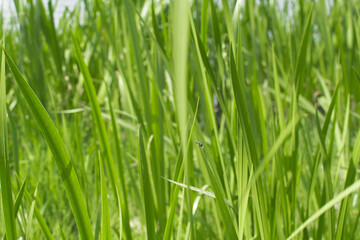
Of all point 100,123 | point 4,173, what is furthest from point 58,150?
point 100,123

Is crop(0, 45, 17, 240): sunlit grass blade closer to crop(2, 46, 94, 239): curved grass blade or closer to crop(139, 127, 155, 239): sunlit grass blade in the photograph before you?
crop(2, 46, 94, 239): curved grass blade

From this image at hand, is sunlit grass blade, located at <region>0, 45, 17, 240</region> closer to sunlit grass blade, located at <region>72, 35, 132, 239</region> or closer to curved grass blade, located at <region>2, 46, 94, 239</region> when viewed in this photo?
curved grass blade, located at <region>2, 46, 94, 239</region>

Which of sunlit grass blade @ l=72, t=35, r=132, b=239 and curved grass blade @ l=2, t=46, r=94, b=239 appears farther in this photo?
sunlit grass blade @ l=72, t=35, r=132, b=239

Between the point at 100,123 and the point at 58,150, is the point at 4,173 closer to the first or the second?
the point at 58,150

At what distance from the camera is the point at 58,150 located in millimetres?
339

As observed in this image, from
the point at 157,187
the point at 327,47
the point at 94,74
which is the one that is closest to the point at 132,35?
the point at 157,187

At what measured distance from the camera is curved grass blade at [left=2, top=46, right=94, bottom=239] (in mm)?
313

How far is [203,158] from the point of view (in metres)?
0.34

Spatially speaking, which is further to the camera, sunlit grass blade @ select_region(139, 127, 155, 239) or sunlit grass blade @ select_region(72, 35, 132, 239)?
sunlit grass blade @ select_region(72, 35, 132, 239)

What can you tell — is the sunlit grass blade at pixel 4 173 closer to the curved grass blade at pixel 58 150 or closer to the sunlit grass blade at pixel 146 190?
the curved grass blade at pixel 58 150

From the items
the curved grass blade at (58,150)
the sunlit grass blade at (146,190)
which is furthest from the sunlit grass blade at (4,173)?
the sunlit grass blade at (146,190)

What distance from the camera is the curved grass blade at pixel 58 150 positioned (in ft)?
1.03

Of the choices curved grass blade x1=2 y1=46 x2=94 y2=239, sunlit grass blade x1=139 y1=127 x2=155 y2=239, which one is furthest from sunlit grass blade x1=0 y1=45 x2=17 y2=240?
sunlit grass blade x1=139 y1=127 x2=155 y2=239

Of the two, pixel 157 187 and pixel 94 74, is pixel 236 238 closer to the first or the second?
pixel 157 187
